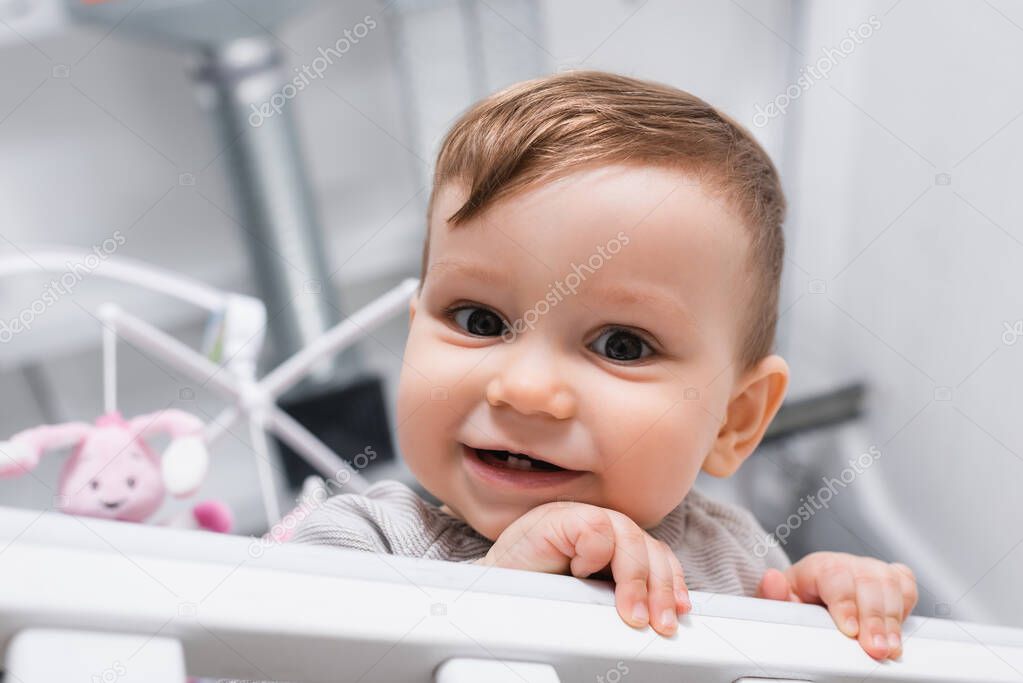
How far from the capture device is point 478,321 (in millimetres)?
589

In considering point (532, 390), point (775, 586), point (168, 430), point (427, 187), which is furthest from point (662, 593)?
point (427, 187)

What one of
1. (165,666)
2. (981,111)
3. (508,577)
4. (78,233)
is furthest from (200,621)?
(78,233)

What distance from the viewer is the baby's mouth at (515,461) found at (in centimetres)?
58

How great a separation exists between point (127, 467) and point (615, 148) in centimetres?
56

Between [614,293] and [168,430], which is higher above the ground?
[614,293]

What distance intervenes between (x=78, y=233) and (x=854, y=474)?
1307mm

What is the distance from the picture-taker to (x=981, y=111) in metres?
1.00

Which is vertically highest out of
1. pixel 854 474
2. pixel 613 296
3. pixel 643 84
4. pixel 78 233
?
pixel 643 84

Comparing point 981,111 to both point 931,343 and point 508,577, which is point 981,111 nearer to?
point 931,343

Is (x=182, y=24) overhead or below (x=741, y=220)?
below

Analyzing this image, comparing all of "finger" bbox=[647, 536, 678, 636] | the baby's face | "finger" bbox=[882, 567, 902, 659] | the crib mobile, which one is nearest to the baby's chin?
the baby's face

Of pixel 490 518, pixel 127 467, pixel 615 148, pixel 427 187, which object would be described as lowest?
pixel 127 467

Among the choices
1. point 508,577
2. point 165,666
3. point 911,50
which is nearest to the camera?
point 165,666

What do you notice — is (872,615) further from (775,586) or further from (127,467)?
(127,467)
